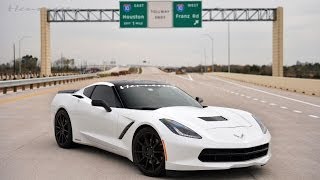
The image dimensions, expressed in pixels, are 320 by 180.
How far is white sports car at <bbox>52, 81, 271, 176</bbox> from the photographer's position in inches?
251

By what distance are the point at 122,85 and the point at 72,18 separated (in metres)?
48.6

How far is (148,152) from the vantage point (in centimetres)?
680

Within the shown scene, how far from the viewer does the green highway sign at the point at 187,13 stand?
5216cm

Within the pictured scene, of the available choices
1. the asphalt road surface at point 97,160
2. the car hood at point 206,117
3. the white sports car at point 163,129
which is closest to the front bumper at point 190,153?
the white sports car at point 163,129

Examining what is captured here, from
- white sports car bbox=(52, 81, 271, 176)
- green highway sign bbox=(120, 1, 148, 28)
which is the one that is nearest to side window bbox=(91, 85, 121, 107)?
white sports car bbox=(52, 81, 271, 176)

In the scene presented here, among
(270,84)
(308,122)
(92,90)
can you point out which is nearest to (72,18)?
(270,84)

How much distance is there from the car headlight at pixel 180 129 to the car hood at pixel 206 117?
0.08 metres

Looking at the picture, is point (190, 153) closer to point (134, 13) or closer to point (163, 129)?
point (163, 129)

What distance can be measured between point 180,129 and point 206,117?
0.60 m

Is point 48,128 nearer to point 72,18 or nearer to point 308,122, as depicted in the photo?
point 308,122

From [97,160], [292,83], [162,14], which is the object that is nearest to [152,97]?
[97,160]

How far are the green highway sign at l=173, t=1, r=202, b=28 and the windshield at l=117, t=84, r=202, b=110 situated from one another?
44.1m

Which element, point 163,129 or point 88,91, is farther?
point 88,91

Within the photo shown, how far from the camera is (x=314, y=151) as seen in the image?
908 centimetres
